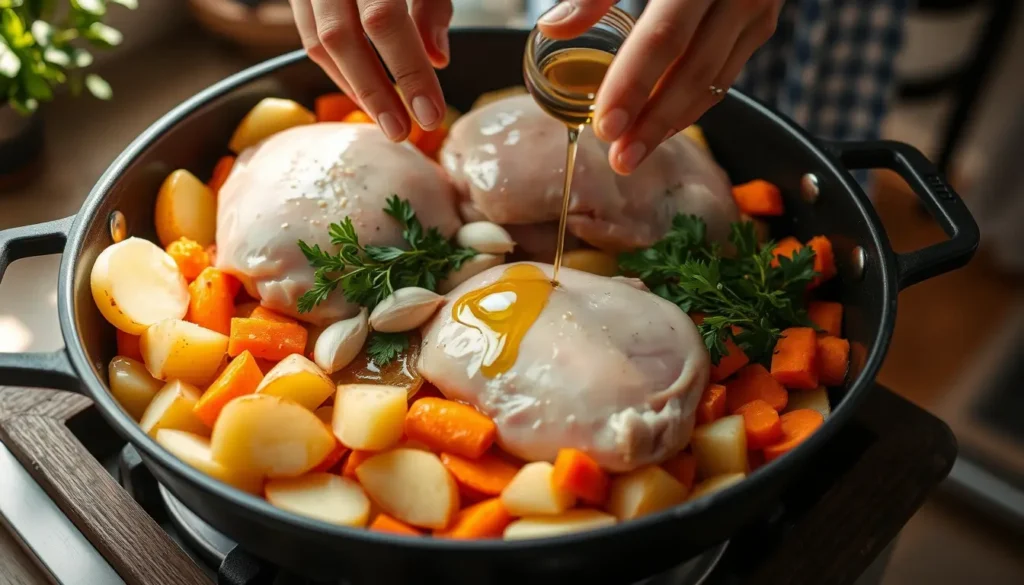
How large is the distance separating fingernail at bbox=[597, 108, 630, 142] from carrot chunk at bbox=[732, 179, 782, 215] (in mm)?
467

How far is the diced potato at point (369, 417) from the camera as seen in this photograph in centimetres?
107

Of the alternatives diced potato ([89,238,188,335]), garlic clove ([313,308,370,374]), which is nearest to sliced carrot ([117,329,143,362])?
diced potato ([89,238,188,335])

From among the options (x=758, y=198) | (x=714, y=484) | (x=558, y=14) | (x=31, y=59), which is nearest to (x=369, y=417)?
(x=714, y=484)

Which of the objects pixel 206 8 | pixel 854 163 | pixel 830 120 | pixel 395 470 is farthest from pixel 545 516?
pixel 206 8

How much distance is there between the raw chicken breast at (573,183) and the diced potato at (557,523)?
1.61 ft

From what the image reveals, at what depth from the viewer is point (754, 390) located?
123 centimetres

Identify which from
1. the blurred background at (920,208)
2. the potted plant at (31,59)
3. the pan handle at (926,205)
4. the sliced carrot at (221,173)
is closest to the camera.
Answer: the pan handle at (926,205)

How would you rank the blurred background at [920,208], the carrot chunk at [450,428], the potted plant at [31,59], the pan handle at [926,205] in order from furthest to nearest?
the blurred background at [920,208]
the potted plant at [31,59]
the pan handle at [926,205]
the carrot chunk at [450,428]

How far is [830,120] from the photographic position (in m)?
2.05

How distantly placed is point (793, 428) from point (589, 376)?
11.2 inches

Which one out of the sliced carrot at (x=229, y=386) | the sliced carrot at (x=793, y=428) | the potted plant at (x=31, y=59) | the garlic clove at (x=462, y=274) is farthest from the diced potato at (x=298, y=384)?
the potted plant at (x=31, y=59)

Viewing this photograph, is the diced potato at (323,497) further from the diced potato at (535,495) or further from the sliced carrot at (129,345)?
the sliced carrot at (129,345)

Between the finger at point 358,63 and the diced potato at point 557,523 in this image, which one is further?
the finger at point 358,63

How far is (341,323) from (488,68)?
0.62 m
